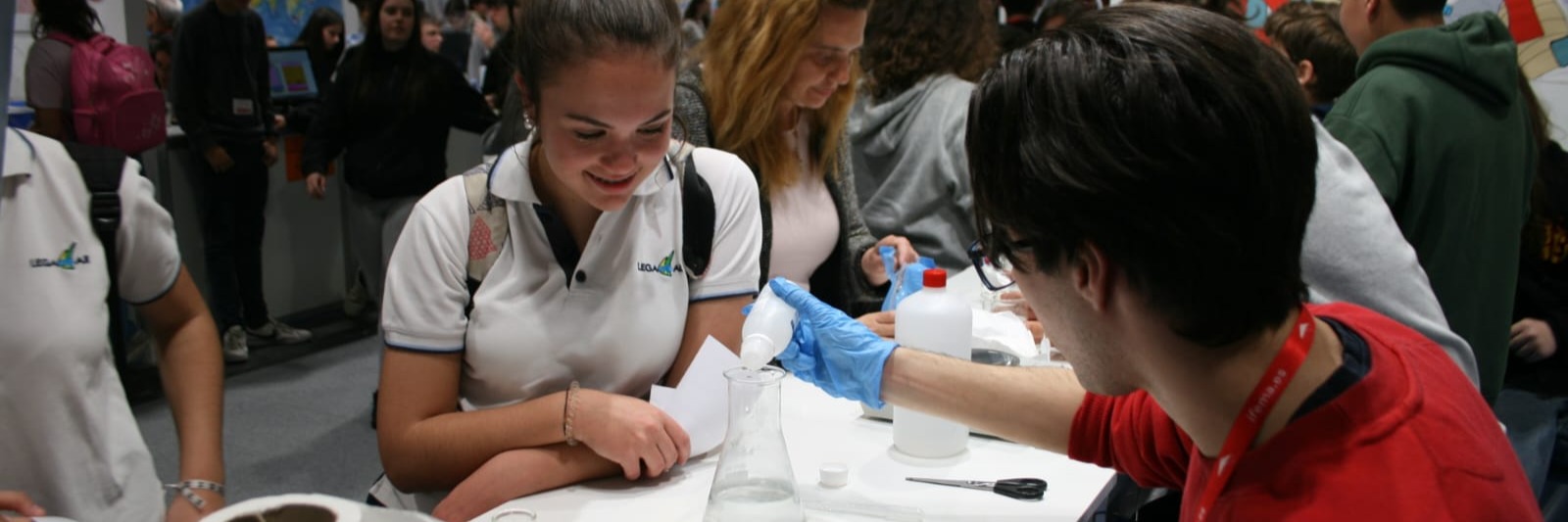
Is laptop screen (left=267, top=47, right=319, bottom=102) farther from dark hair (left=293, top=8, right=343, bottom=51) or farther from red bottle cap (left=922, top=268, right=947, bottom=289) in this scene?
red bottle cap (left=922, top=268, right=947, bottom=289)

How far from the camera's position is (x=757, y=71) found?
219 centimetres

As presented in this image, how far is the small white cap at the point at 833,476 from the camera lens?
56.3 inches

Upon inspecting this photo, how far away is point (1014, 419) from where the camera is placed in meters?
1.37

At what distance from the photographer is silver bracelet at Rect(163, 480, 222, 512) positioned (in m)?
1.41

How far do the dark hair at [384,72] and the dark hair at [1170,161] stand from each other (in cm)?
362

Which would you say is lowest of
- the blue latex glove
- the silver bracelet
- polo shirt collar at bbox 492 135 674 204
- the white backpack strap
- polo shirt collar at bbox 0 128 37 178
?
the silver bracelet

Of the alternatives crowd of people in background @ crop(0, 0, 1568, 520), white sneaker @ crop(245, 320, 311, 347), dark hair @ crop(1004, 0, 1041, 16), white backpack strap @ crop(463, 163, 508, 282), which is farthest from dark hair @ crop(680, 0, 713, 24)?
white backpack strap @ crop(463, 163, 508, 282)

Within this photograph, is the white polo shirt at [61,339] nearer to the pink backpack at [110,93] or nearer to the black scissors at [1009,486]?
the black scissors at [1009,486]

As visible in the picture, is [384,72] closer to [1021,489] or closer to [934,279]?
[934,279]

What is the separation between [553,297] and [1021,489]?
666 millimetres

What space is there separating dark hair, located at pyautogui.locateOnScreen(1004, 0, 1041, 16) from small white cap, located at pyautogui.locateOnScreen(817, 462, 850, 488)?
361cm

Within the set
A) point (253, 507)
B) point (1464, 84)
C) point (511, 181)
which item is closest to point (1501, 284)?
point (1464, 84)

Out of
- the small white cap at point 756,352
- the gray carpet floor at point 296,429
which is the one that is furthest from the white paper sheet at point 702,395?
the gray carpet floor at point 296,429

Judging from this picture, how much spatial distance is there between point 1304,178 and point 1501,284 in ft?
5.95
